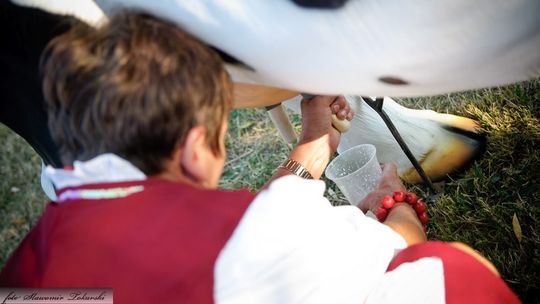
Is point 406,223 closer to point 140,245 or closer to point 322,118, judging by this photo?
point 322,118

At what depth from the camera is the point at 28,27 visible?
0.89 m

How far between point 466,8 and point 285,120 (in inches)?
31.2

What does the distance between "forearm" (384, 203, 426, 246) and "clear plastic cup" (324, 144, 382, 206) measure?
16 centimetres

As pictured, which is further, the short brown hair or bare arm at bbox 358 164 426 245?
bare arm at bbox 358 164 426 245

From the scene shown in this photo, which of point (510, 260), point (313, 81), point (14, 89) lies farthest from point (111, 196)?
point (510, 260)

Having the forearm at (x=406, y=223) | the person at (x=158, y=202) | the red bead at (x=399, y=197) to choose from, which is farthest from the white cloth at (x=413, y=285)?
the red bead at (x=399, y=197)

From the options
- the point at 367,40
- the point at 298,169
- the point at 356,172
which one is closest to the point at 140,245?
the point at 367,40

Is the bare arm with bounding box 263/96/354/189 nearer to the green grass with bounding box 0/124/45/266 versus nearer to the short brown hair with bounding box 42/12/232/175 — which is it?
the short brown hair with bounding box 42/12/232/175

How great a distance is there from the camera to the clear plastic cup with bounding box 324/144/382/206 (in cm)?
121

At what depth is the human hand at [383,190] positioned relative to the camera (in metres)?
1.12

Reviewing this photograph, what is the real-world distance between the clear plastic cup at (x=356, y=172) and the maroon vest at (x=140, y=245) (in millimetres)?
564

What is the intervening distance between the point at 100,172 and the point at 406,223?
1.80 ft

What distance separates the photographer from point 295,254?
2.35 feet

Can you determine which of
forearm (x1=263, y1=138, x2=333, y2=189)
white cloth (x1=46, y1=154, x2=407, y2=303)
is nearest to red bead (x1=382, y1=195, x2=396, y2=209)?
forearm (x1=263, y1=138, x2=333, y2=189)
